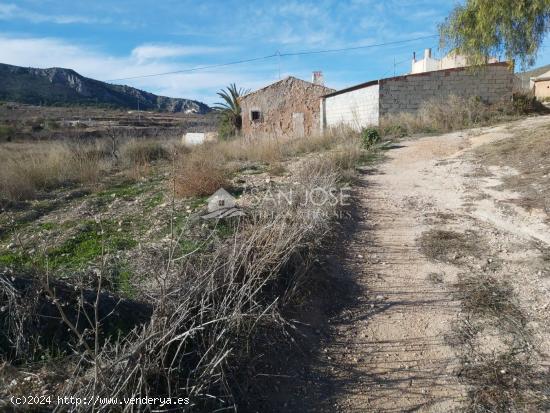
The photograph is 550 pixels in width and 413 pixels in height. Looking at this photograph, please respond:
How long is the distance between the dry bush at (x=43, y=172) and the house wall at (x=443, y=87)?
1044 centimetres

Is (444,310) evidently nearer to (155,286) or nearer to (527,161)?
(155,286)

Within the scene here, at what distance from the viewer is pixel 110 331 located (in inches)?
92.4

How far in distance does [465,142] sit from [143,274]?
10210mm

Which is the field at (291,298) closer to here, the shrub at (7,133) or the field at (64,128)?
the field at (64,128)

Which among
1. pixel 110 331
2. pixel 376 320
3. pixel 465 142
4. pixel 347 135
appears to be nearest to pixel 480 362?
pixel 376 320

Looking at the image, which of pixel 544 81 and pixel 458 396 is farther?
pixel 544 81

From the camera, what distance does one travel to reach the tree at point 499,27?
30.6 feet

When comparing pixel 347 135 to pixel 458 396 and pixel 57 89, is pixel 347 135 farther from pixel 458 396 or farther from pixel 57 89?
pixel 57 89

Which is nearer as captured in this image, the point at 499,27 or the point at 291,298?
the point at 291,298

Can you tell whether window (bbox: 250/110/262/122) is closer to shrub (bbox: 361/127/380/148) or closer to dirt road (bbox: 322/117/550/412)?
shrub (bbox: 361/127/380/148)

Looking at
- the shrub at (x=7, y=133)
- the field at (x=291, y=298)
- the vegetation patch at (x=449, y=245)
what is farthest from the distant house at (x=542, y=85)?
the shrub at (x=7, y=133)

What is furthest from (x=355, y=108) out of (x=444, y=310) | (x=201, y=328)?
(x=201, y=328)

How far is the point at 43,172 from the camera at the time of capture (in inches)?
381

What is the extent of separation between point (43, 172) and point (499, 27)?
11.7 meters
